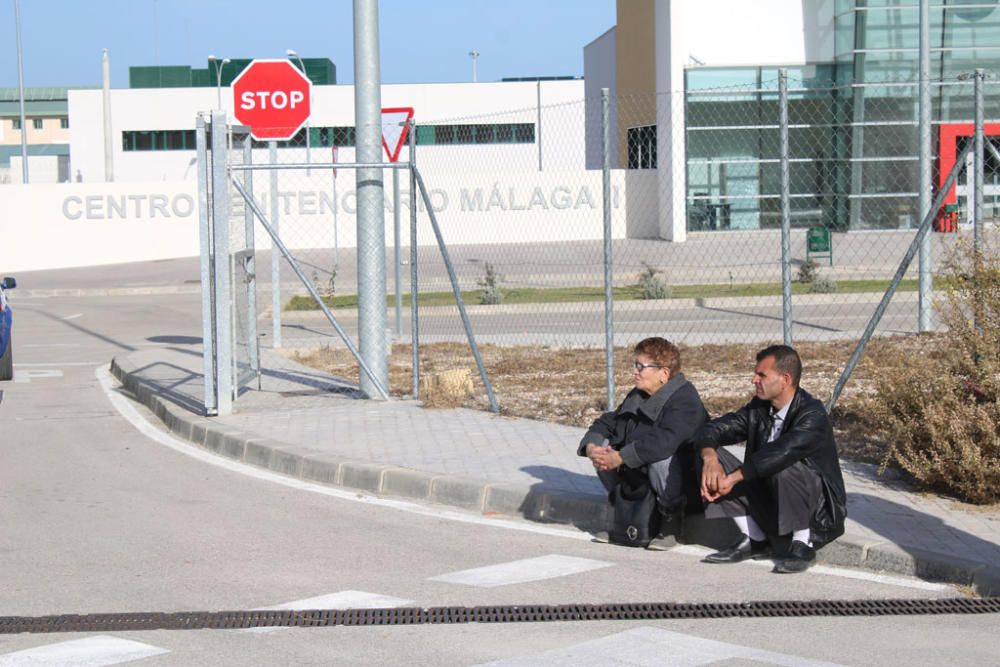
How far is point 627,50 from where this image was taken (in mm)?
44344

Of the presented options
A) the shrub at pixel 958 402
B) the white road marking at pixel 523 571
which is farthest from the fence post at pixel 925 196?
the white road marking at pixel 523 571

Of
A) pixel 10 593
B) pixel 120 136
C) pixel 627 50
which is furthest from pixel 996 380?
pixel 120 136

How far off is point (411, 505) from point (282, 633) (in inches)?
113

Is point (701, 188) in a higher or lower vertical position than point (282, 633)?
higher

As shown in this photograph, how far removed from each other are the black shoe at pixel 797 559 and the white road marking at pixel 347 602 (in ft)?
6.24

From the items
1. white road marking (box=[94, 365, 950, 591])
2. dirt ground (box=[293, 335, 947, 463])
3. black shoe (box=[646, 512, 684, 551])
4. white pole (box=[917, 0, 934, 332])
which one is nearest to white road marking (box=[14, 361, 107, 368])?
dirt ground (box=[293, 335, 947, 463])

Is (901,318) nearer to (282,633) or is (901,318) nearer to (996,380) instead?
(996,380)

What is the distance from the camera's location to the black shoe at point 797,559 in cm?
658

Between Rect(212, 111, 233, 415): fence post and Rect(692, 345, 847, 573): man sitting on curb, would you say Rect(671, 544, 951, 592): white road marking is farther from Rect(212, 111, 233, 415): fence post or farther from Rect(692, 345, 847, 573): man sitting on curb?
Rect(212, 111, 233, 415): fence post

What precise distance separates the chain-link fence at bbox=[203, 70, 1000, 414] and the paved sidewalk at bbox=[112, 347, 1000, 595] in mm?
5046

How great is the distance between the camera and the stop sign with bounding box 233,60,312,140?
50.9ft

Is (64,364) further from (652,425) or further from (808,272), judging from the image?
(808,272)

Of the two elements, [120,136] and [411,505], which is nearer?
[411,505]

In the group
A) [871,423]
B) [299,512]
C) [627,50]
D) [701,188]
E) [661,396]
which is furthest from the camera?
[627,50]
